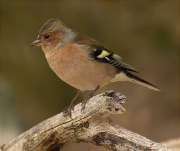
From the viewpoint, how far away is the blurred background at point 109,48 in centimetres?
567

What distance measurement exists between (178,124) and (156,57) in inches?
76.1

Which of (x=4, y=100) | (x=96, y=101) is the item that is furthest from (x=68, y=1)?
(x=96, y=101)

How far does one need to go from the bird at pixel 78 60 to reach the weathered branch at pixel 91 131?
0.60 ft

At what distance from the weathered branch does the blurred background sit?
9.04 ft

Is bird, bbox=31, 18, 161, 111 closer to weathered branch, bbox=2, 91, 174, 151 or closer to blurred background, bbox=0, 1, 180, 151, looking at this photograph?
weathered branch, bbox=2, 91, 174, 151

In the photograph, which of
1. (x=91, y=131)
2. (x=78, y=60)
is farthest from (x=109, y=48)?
(x=91, y=131)

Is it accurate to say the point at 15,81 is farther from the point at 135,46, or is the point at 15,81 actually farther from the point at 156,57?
the point at 156,57

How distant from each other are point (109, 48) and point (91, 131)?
3.56 meters

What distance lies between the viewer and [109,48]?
242 inches

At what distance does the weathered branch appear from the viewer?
268 centimetres

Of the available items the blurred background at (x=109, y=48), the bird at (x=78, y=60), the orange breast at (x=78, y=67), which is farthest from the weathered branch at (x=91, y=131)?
the blurred background at (x=109, y=48)

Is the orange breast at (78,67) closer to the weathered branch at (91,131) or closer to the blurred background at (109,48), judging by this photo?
the weathered branch at (91,131)

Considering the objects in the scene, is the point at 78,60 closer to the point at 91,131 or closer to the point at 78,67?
the point at 78,67

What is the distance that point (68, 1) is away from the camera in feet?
18.5
